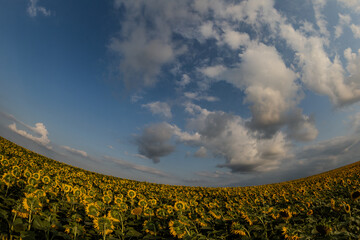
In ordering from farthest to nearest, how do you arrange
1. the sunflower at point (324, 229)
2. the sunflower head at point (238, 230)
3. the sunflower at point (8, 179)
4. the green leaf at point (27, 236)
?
the sunflower at point (8, 179) < the sunflower head at point (238, 230) < the sunflower at point (324, 229) < the green leaf at point (27, 236)

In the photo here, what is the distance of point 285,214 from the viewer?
15.3 feet

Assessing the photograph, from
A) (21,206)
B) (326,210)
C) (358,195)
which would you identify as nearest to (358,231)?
(358,195)

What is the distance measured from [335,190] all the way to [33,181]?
15.5 metres

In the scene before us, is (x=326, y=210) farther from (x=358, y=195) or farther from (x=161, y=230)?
(x=161, y=230)

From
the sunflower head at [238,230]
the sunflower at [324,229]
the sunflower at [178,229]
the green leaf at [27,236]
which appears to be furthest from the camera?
the sunflower head at [238,230]

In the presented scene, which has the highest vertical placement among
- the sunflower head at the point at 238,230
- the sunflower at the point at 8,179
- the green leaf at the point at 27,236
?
the sunflower at the point at 8,179

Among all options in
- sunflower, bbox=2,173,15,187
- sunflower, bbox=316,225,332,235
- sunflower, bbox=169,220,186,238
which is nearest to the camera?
sunflower, bbox=316,225,332,235

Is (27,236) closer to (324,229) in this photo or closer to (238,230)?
(238,230)

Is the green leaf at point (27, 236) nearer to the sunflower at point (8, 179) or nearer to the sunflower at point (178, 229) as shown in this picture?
the sunflower at point (178, 229)

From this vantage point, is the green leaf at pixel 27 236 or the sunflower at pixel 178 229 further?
the sunflower at pixel 178 229

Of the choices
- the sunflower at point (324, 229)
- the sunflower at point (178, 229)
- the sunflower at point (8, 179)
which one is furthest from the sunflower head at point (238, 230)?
the sunflower at point (8, 179)

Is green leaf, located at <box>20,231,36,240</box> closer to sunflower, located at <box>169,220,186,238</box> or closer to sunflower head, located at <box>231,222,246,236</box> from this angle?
sunflower, located at <box>169,220,186,238</box>

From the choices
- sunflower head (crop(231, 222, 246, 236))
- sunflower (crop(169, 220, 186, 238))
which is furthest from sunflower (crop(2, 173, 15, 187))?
sunflower head (crop(231, 222, 246, 236))

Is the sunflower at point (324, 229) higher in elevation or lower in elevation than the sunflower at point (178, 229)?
higher
